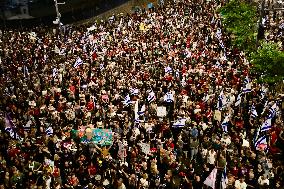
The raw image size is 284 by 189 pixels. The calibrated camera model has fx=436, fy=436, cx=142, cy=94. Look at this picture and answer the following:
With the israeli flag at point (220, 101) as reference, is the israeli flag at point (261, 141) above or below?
below

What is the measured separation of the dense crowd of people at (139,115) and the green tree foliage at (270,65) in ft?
1.96

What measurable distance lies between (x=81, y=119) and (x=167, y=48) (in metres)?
12.0

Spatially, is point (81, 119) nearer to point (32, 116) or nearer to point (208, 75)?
point (32, 116)

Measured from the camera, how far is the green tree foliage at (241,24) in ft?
101

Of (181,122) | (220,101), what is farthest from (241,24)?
(181,122)

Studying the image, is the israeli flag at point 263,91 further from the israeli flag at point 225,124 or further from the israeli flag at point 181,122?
the israeli flag at point 181,122

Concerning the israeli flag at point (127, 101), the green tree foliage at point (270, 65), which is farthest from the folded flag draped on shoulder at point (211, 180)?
the green tree foliage at point (270, 65)

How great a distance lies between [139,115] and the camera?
20500 mm

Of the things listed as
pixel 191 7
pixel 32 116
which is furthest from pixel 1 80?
pixel 191 7

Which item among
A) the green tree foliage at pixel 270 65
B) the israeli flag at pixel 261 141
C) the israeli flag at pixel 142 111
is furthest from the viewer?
the green tree foliage at pixel 270 65

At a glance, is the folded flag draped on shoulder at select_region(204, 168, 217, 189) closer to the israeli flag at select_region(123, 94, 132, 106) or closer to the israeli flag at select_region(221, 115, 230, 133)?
the israeli flag at select_region(221, 115, 230, 133)

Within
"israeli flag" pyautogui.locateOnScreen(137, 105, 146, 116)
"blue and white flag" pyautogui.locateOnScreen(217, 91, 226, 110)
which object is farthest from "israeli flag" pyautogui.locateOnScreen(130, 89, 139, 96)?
"blue and white flag" pyautogui.locateOnScreen(217, 91, 226, 110)

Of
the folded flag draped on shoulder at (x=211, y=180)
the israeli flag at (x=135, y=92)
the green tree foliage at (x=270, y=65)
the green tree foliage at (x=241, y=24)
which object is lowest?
the folded flag draped on shoulder at (x=211, y=180)

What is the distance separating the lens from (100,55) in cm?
3117
